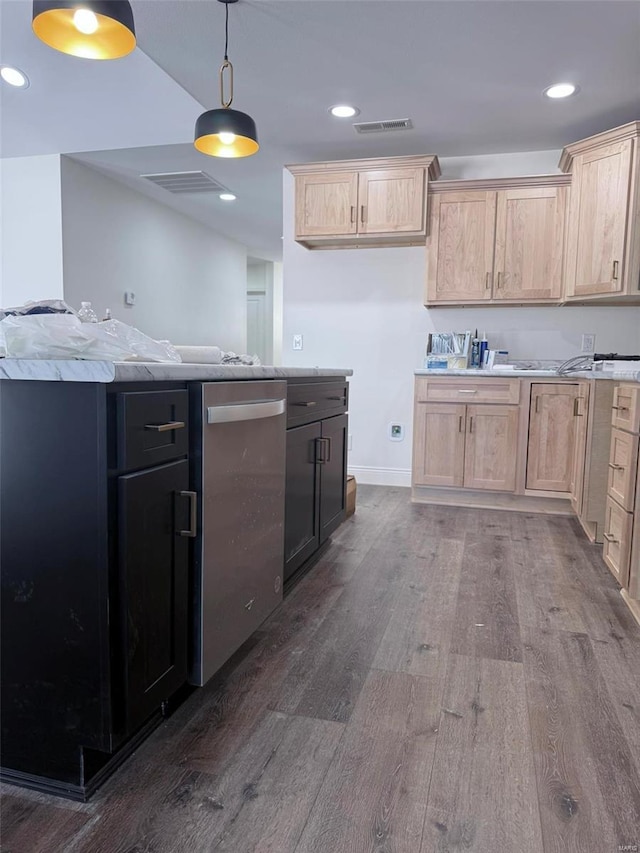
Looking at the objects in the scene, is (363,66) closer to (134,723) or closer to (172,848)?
(134,723)

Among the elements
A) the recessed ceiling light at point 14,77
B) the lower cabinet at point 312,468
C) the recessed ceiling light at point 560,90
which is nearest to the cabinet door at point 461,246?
the recessed ceiling light at point 560,90

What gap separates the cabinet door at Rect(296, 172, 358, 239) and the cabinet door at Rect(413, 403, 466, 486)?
4.53 ft

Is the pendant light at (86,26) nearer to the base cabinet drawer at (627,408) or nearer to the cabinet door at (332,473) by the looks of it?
the cabinet door at (332,473)

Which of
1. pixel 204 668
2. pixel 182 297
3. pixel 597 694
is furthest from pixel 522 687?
pixel 182 297

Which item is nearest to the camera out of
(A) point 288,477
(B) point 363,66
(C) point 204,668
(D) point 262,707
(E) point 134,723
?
(E) point 134,723

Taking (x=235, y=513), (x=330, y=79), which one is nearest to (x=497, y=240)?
(x=330, y=79)

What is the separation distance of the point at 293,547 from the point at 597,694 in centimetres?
104

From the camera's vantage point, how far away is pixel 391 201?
3.67 meters

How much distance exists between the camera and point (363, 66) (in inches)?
110

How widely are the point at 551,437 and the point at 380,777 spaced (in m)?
2.65

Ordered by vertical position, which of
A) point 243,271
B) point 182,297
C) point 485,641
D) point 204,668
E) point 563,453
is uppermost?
point 243,271

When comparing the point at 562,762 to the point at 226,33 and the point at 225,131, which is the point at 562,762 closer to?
the point at 225,131

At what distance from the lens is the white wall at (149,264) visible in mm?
4387

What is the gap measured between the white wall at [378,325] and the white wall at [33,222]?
1.79m
